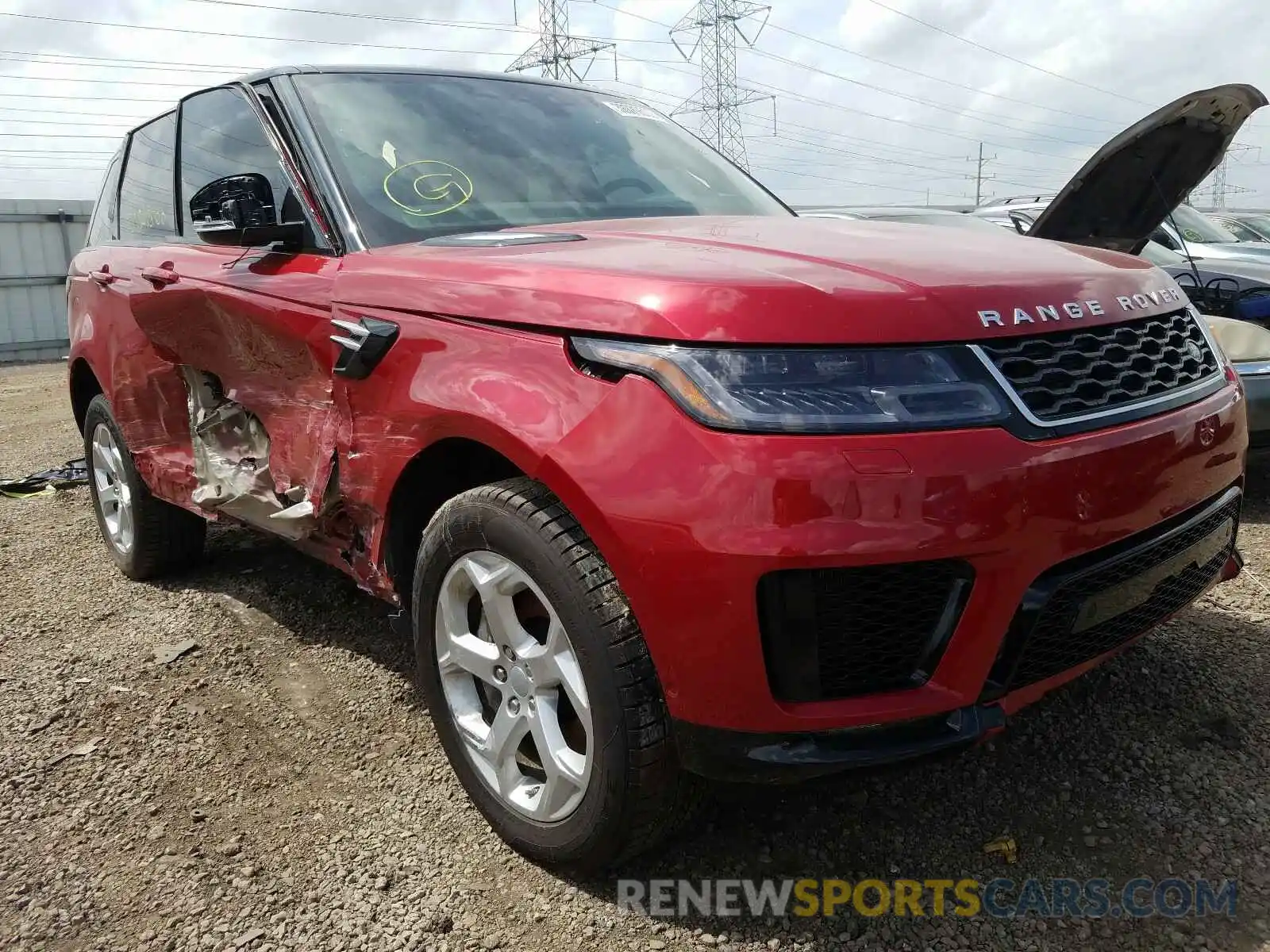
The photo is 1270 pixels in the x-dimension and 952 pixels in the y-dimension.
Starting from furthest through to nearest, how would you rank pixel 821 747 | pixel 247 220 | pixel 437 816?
pixel 247 220
pixel 437 816
pixel 821 747

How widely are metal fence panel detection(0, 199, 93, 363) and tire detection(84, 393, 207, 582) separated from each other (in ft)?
48.1

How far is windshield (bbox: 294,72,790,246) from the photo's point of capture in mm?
2438

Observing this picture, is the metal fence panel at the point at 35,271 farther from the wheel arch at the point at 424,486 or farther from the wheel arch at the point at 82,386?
the wheel arch at the point at 424,486

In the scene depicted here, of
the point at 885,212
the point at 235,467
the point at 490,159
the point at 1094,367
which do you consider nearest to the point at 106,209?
the point at 235,467

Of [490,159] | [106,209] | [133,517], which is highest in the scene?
[490,159]

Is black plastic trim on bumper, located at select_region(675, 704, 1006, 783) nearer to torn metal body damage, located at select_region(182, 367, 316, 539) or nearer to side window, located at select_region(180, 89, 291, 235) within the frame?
torn metal body damage, located at select_region(182, 367, 316, 539)

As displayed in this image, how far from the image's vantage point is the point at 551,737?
1865 mm

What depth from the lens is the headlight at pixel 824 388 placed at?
4.96ft

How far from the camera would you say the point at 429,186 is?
2.48 meters

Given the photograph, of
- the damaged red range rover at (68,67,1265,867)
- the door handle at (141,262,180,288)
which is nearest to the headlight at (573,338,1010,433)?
the damaged red range rover at (68,67,1265,867)

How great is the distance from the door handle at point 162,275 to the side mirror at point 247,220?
615 mm

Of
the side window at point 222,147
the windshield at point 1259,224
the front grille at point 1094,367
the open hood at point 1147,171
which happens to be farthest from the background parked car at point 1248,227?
the side window at point 222,147

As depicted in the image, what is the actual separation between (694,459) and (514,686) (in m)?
0.70

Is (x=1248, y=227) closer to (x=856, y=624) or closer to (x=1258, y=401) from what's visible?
(x=1258, y=401)
